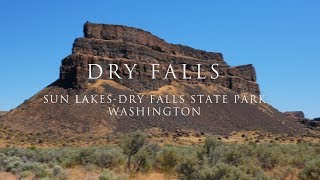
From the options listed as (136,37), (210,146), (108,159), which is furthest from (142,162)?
(136,37)

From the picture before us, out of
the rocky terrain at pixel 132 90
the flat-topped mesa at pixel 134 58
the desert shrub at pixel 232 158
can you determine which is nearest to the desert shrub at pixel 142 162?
the desert shrub at pixel 232 158

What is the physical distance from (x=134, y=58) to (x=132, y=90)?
936 cm

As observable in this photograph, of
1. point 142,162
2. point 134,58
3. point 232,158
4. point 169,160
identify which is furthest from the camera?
point 134,58

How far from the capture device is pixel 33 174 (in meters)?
22.5

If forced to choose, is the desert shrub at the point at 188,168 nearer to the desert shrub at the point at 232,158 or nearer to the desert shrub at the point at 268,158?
the desert shrub at the point at 232,158

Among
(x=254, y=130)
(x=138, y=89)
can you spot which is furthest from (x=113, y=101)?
(x=254, y=130)

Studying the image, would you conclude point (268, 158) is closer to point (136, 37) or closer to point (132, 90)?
point (132, 90)

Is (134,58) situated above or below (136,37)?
below

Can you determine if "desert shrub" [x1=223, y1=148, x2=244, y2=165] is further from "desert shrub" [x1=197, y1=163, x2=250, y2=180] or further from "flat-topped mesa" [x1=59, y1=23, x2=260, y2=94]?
"flat-topped mesa" [x1=59, y1=23, x2=260, y2=94]

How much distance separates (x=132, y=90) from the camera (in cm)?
8794

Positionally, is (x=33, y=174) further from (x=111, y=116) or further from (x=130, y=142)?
(x=111, y=116)

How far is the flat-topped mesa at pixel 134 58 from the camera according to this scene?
274 feet

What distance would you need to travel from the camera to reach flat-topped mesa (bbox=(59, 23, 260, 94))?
83625mm

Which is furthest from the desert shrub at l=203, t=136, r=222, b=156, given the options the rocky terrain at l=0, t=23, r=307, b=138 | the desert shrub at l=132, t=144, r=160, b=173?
the rocky terrain at l=0, t=23, r=307, b=138
